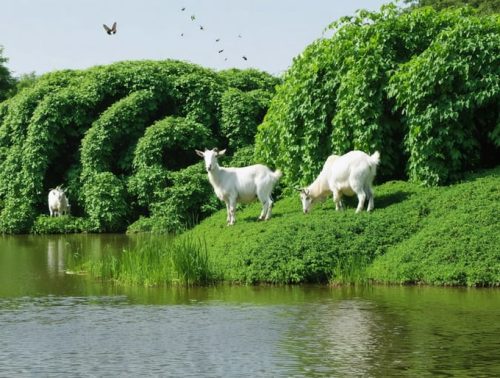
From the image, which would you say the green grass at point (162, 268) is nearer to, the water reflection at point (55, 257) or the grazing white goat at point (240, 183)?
the water reflection at point (55, 257)

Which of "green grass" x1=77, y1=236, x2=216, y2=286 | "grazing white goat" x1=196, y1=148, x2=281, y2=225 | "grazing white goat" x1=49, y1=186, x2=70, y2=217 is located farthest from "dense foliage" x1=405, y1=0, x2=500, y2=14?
"green grass" x1=77, y1=236, x2=216, y2=286

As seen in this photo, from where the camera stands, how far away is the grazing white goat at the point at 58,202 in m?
31.9

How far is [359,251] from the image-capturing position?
636 inches

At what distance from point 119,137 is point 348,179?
15.2m

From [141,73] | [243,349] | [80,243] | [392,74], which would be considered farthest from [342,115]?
[141,73]

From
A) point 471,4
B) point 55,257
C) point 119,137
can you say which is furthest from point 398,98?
point 471,4

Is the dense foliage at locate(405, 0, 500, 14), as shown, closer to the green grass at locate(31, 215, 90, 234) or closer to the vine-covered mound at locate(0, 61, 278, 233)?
the vine-covered mound at locate(0, 61, 278, 233)

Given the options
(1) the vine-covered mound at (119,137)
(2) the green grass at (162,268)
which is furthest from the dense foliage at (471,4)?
(2) the green grass at (162,268)

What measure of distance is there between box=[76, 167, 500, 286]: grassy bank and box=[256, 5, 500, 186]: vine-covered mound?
155 cm

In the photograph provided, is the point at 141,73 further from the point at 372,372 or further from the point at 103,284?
the point at 372,372

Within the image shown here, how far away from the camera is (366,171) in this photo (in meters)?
18.4

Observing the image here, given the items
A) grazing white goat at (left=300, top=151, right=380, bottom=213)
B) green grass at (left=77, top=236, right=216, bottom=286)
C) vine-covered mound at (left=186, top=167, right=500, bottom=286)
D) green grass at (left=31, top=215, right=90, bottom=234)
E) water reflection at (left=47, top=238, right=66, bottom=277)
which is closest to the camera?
vine-covered mound at (left=186, top=167, right=500, bottom=286)

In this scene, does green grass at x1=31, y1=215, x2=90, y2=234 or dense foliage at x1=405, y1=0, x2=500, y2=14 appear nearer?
green grass at x1=31, y1=215, x2=90, y2=234

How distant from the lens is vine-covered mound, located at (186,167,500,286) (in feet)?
50.0
